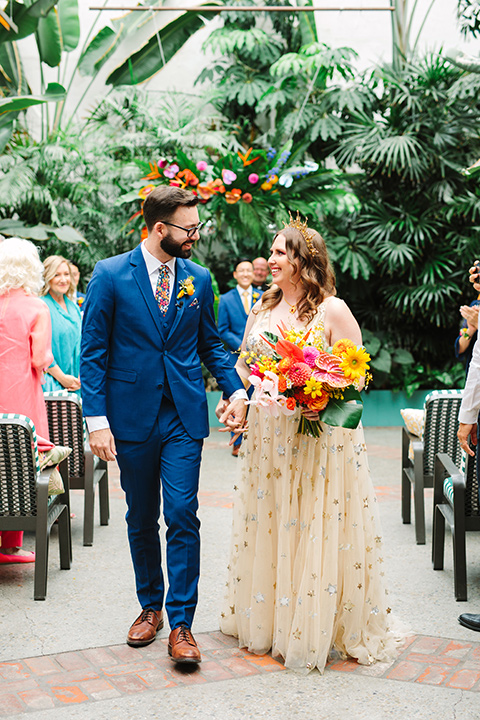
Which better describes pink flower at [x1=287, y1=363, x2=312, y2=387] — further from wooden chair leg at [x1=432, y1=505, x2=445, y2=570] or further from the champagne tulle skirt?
wooden chair leg at [x1=432, y1=505, x2=445, y2=570]

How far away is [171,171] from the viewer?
9.98 m

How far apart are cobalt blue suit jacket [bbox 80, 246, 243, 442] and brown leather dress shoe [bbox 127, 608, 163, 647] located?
3.10 feet

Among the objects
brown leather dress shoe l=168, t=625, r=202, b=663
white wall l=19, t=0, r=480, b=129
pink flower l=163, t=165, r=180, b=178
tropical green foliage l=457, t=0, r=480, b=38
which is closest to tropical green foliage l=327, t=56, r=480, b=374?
tropical green foliage l=457, t=0, r=480, b=38

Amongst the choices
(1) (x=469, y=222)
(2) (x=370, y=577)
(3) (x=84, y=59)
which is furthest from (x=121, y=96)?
(2) (x=370, y=577)

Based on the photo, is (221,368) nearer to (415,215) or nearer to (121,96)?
(415,215)

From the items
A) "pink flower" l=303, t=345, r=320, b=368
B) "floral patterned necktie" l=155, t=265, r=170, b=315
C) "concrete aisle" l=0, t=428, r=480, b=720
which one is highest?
"floral patterned necktie" l=155, t=265, r=170, b=315

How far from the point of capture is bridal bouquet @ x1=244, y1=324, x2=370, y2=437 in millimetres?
3527

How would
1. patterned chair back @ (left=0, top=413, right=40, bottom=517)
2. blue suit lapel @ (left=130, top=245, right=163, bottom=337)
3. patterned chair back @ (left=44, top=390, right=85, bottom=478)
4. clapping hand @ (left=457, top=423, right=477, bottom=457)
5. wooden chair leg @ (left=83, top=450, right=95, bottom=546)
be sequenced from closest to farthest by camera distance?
blue suit lapel @ (left=130, top=245, right=163, bottom=337) → clapping hand @ (left=457, top=423, right=477, bottom=457) → patterned chair back @ (left=0, top=413, right=40, bottom=517) → wooden chair leg @ (left=83, top=450, right=95, bottom=546) → patterned chair back @ (left=44, top=390, right=85, bottom=478)

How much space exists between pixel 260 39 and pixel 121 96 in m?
2.39

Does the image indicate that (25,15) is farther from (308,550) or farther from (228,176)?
(308,550)

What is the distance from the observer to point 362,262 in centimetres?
1162

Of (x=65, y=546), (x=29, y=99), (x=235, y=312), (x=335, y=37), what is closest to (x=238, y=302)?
(x=235, y=312)

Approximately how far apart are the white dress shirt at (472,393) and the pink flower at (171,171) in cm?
655

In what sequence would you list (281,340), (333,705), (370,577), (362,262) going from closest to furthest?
(333,705)
(281,340)
(370,577)
(362,262)
